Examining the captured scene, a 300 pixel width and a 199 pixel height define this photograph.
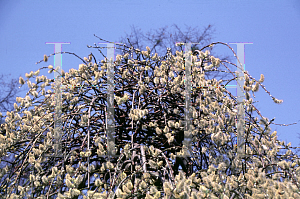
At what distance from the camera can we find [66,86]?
2033 millimetres

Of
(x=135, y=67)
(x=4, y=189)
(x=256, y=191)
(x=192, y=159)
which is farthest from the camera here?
(x=135, y=67)

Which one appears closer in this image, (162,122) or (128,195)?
(128,195)

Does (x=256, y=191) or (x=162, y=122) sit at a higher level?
(x=162, y=122)

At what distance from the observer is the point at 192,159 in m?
1.74

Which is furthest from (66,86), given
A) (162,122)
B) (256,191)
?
(256,191)

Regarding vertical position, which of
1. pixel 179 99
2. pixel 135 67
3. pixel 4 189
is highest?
pixel 135 67

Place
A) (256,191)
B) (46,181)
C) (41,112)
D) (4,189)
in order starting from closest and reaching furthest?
(256,191) < (46,181) < (4,189) < (41,112)

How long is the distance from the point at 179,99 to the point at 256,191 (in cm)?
78

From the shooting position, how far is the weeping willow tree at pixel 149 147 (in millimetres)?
1235

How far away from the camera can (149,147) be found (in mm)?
1469

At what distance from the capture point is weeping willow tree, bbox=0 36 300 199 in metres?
1.24

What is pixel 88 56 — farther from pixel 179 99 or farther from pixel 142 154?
pixel 142 154

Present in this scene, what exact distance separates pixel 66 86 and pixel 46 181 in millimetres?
828

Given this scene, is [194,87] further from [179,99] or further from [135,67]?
[135,67]
